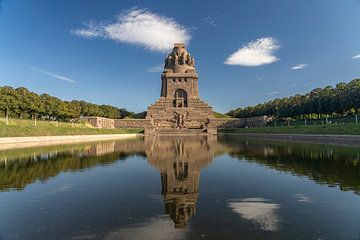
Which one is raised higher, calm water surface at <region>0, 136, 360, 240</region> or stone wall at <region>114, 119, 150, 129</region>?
stone wall at <region>114, 119, 150, 129</region>

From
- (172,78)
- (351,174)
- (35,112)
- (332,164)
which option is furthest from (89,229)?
(172,78)

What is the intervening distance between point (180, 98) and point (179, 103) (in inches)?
74.0

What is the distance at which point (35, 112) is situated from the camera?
5781 centimetres

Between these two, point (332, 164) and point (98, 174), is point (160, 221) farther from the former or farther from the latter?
point (332, 164)

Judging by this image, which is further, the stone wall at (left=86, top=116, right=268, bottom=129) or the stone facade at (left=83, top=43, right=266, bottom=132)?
the stone wall at (left=86, top=116, right=268, bottom=129)

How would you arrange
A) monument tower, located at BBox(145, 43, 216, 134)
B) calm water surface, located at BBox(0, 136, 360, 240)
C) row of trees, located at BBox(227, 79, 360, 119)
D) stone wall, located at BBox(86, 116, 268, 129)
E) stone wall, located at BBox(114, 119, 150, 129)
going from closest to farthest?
calm water surface, located at BBox(0, 136, 360, 240) < row of trees, located at BBox(227, 79, 360, 119) < monument tower, located at BBox(145, 43, 216, 134) < stone wall, located at BBox(86, 116, 268, 129) < stone wall, located at BBox(114, 119, 150, 129)

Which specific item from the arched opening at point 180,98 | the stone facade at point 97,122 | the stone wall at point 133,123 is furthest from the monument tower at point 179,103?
the stone facade at point 97,122

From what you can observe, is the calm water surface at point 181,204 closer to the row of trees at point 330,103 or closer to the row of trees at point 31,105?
the row of trees at point 330,103

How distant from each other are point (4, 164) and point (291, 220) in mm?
15093

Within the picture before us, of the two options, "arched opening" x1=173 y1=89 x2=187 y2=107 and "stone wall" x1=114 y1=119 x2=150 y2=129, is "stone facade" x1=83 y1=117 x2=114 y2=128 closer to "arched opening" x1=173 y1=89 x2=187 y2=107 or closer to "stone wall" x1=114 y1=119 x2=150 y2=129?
"stone wall" x1=114 y1=119 x2=150 y2=129

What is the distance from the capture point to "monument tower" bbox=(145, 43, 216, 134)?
7816 cm

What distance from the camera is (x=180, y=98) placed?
96.7m

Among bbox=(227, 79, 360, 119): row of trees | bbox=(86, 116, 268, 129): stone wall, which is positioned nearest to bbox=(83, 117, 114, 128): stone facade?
bbox=(86, 116, 268, 129): stone wall

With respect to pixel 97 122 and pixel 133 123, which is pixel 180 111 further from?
pixel 97 122
